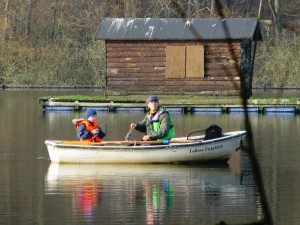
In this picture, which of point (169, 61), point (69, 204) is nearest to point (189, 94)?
point (169, 61)

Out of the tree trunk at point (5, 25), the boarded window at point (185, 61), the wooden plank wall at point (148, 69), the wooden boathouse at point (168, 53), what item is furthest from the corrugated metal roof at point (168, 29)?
the tree trunk at point (5, 25)

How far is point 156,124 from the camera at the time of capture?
20.5 meters

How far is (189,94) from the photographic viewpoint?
41625 millimetres

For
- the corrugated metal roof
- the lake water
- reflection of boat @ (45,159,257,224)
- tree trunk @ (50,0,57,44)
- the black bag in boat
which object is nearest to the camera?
the lake water

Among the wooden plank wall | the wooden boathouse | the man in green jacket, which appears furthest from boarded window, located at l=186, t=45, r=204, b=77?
the man in green jacket

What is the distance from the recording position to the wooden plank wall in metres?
41.5

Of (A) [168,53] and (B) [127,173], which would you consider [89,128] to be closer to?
(B) [127,173]

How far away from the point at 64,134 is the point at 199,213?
15036 millimetres

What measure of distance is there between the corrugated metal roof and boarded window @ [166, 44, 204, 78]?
57 centimetres

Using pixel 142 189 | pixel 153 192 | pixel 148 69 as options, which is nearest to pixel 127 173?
pixel 142 189

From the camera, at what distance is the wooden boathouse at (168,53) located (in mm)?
41219

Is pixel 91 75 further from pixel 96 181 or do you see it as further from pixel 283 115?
pixel 96 181

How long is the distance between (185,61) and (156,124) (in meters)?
21.2

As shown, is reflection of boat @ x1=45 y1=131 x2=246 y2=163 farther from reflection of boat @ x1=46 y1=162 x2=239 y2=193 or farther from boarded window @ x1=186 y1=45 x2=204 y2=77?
boarded window @ x1=186 y1=45 x2=204 y2=77
